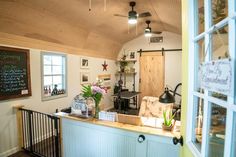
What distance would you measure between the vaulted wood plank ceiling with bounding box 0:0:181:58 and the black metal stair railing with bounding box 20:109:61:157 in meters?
1.60

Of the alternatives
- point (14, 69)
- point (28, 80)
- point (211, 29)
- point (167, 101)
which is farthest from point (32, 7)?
point (211, 29)

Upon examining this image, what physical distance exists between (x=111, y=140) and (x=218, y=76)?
1.50m

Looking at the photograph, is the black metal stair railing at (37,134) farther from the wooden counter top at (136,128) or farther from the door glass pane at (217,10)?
the door glass pane at (217,10)

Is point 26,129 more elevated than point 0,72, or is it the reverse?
point 0,72

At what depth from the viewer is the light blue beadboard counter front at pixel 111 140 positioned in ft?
5.47

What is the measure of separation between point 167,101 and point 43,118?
2.65 m

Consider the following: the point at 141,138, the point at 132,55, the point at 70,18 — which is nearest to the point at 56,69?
the point at 70,18

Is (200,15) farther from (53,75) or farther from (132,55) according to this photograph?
(132,55)

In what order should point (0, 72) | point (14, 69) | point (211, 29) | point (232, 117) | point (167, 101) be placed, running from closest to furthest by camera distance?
point (232, 117), point (211, 29), point (167, 101), point (0, 72), point (14, 69)

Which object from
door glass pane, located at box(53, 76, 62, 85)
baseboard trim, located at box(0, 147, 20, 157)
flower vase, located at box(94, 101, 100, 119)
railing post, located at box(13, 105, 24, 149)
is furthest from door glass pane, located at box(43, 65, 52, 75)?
flower vase, located at box(94, 101, 100, 119)

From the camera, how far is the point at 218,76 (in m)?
0.74

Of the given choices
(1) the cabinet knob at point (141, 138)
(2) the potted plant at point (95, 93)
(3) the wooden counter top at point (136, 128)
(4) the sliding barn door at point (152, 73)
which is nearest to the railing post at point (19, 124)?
(3) the wooden counter top at point (136, 128)

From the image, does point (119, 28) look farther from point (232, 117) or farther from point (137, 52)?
point (232, 117)

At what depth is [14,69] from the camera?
311 centimetres
